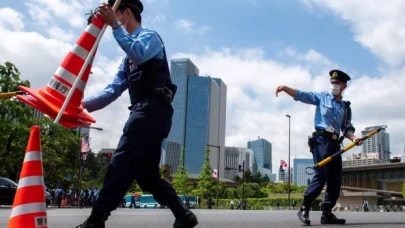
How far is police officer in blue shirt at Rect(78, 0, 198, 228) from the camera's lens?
3.15 m

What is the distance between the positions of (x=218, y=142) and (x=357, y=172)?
7473 cm

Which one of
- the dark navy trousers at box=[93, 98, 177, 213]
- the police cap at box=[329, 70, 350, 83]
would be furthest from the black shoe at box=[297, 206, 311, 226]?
the dark navy trousers at box=[93, 98, 177, 213]

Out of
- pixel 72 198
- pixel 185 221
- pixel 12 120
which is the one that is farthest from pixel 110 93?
pixel 72 198

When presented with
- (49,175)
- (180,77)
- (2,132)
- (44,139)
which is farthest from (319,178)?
(180,77)

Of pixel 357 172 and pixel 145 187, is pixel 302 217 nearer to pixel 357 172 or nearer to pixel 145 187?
pixel 145 187

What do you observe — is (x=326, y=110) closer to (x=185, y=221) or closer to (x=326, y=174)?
(x=326, y=174)

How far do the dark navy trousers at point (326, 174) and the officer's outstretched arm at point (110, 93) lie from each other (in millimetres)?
3148

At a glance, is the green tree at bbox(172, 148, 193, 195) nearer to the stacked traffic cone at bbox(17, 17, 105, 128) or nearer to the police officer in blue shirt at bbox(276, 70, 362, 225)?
the police officer in blue shirt at bbox(276, 70, 362, 225)

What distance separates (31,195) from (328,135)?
3978mm

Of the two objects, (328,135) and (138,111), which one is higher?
(328,135)

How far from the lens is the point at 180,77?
16200 cm

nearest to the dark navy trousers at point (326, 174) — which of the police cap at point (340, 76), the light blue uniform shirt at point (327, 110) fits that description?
the light blue uniform shirt at point (327, 110)

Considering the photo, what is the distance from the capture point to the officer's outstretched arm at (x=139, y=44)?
10.4 ft

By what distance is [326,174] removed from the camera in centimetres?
590
